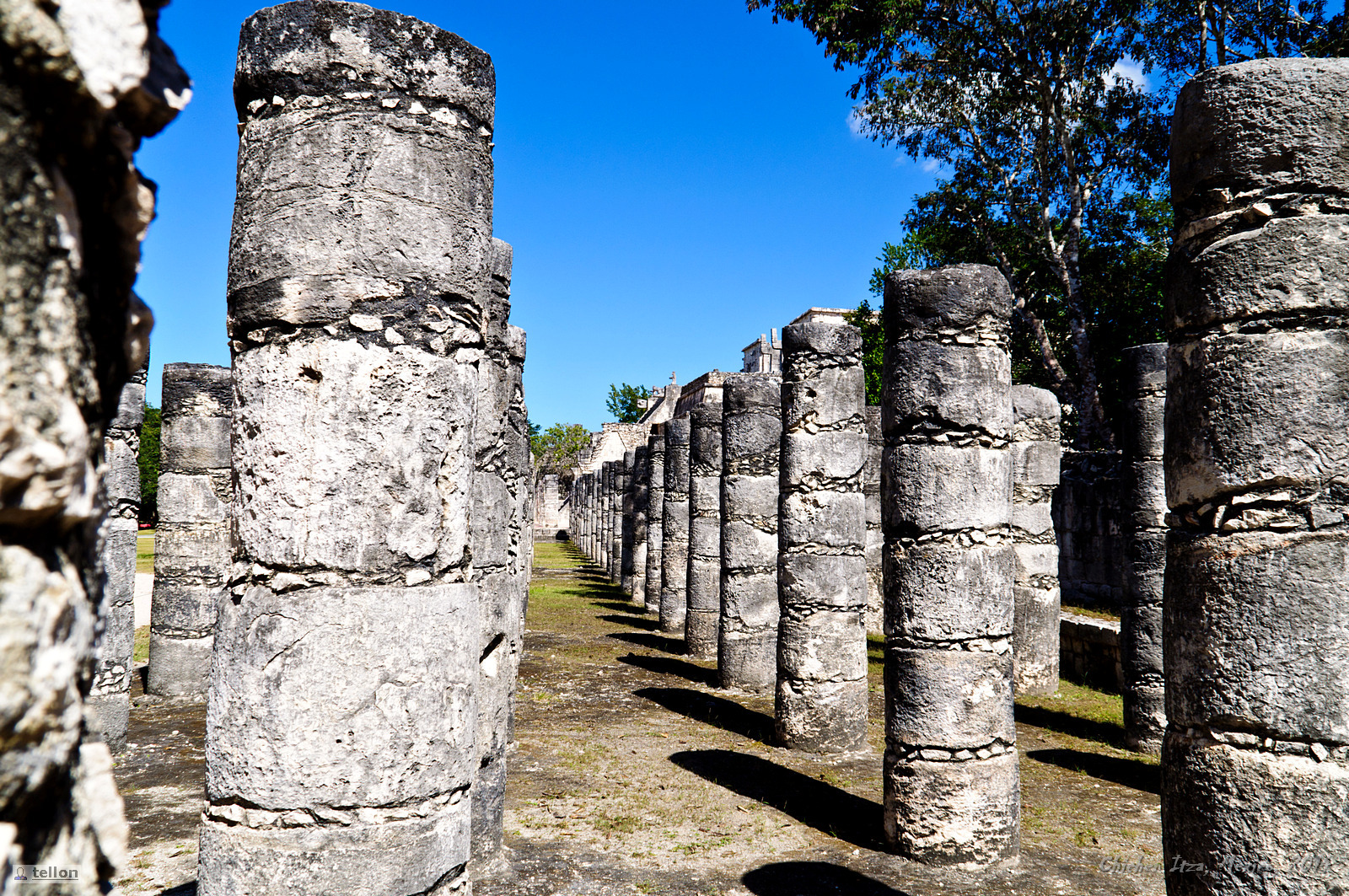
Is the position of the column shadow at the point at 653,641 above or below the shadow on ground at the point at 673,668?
above

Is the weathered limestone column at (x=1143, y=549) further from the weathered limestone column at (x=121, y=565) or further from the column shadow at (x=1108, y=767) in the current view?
the weathered limestone column at (x=121, y=565)

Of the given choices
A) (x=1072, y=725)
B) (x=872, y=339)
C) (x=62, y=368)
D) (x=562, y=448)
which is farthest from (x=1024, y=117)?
(x=562, y=448)

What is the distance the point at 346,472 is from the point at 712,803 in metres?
5.05

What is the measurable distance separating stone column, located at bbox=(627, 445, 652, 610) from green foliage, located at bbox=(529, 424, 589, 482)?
3185 cm

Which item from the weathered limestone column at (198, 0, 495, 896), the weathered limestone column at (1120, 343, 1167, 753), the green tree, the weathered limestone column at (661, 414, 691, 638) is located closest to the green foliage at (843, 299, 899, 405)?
the green tree

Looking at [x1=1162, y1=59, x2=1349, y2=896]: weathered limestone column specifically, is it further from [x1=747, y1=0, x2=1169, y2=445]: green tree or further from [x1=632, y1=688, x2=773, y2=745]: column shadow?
[x1=747, y1=0, x2=1169, y2=445]: green tree

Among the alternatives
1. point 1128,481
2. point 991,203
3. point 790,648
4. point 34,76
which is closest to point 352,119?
point 34,76

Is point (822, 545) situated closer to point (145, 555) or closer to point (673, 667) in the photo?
point (673, 667)

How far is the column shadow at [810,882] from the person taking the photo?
559cm

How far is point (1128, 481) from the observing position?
9.41 metres

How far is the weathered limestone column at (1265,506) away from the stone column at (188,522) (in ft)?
31.0

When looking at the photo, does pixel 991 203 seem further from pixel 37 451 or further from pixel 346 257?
pixel 37 451

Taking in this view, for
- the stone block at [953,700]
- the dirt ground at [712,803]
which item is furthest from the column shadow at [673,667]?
the stone block at [953,700]

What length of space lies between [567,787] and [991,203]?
61.0 feet
